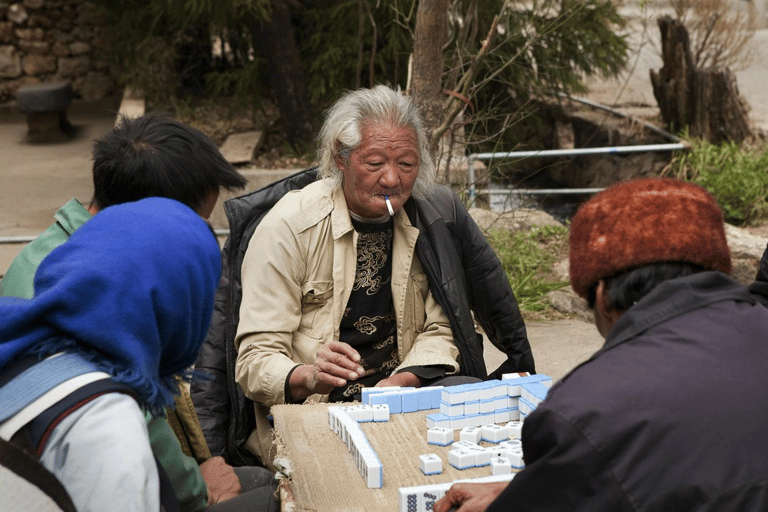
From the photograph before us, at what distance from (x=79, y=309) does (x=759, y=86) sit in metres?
11.8

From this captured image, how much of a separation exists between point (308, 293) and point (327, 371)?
1.42 feet

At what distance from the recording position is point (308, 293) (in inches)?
126

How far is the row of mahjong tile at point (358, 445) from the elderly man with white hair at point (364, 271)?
1.64ft

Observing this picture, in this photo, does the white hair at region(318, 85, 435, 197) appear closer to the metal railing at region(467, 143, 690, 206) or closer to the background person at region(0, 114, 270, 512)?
the background person at region(0, 114, 270, 512)

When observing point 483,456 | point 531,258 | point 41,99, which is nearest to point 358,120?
point 483,456

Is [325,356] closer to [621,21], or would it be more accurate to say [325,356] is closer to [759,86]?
[621,21]

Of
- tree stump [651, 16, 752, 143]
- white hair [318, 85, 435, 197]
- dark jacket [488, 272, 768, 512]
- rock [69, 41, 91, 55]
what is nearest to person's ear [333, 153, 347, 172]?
white hair [318, 85, 435, 197]

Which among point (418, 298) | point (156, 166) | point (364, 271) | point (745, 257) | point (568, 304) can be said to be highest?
point (156, 166)

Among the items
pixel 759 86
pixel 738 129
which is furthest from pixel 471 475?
pixel 759 86

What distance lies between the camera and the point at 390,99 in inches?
129

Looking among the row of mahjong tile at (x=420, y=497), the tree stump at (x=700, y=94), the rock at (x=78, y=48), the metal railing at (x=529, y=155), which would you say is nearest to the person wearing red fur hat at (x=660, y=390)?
the row of mahjong tile at (x=420, y=497)

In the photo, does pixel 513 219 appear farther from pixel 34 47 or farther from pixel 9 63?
pixel 9 63

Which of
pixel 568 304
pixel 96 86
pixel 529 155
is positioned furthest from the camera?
pixel 96 86

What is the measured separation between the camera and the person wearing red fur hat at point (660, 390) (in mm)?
1551
